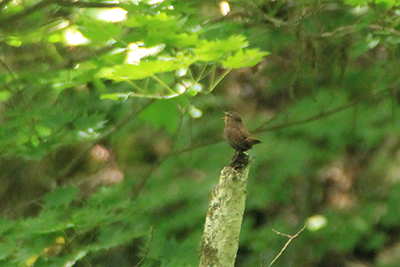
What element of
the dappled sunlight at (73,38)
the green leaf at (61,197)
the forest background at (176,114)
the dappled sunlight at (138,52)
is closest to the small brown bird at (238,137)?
the forest background at (176,114)

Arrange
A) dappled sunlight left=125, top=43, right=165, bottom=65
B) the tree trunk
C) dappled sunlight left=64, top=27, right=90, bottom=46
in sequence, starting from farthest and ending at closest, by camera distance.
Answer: dappled sunlight left=64, top=27, right=90, bottom=46, dappled sunlight left=125, top=43, right=165, bottom=65, the tree trunk

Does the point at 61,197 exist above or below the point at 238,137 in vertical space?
below

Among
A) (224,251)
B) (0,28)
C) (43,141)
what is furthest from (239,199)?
(0,28)

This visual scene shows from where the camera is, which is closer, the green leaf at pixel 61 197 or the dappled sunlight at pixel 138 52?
the dappled sunlight at pixel 138 52

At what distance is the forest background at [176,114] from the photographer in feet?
7.11

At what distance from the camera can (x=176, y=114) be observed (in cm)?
228

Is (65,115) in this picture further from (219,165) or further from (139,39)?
(219,165)

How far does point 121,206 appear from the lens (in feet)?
8.79

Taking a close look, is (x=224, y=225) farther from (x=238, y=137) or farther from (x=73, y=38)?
(x=73, y=38)

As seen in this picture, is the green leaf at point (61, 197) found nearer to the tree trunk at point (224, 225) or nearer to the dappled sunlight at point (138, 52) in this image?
the dappled sunlight at point (138, 52)

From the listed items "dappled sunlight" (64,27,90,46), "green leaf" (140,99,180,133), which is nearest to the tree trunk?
"green leaf" (140,99,180,133)

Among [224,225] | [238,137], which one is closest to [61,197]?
[238,137]

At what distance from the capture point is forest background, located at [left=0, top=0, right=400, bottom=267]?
217 cm

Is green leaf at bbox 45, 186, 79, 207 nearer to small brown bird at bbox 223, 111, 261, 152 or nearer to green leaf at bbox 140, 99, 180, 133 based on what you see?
green leaf at bbox 140, 99, 180, 133
